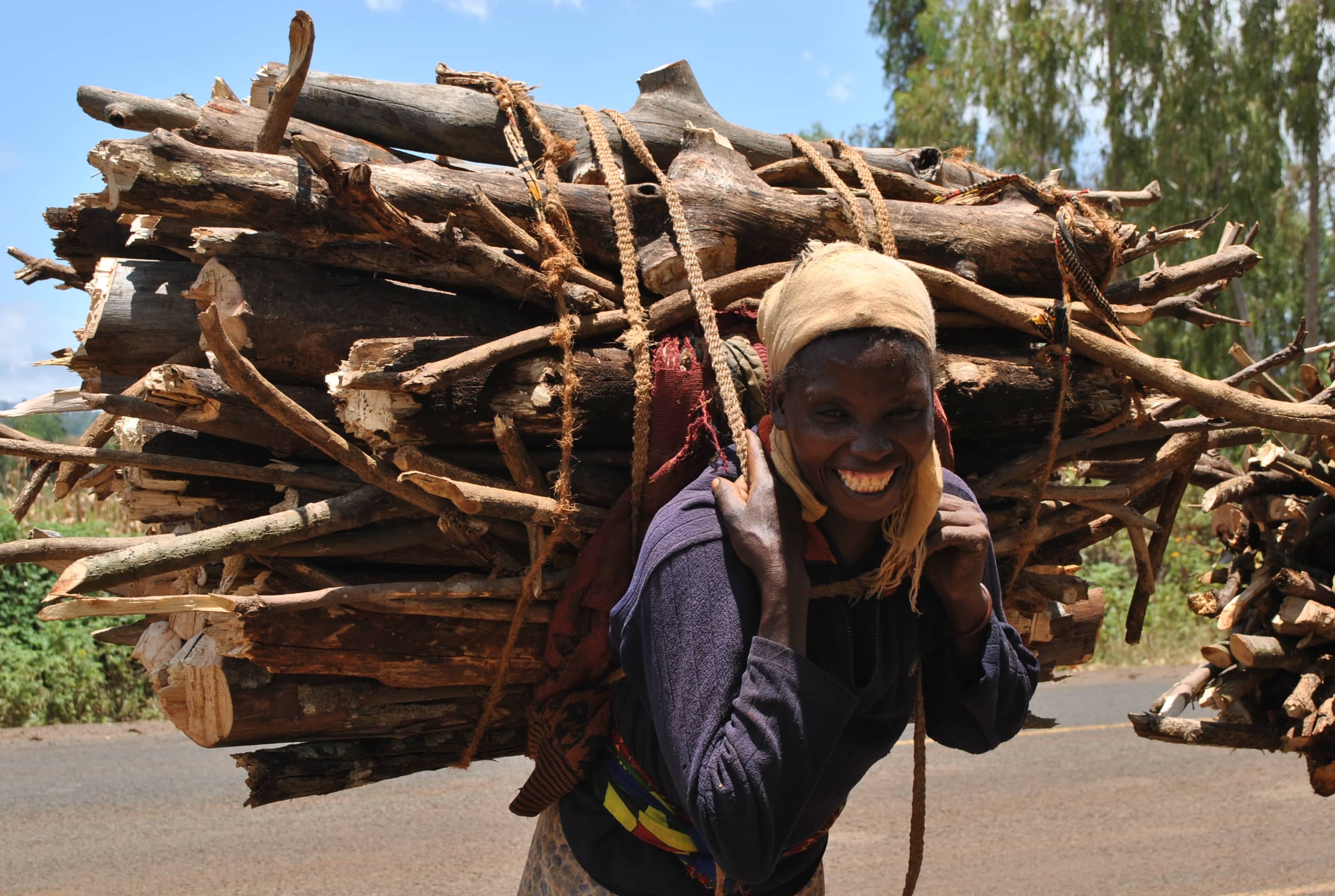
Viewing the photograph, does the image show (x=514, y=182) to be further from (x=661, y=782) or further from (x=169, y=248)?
(x=661, y=782)

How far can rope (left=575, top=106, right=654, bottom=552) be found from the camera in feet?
6.51

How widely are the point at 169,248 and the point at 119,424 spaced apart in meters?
0.39

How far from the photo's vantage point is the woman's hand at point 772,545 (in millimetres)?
1605

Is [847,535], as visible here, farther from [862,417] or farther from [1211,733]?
[1211,733]

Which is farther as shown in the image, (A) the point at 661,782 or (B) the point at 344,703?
(B) the point at 344,703

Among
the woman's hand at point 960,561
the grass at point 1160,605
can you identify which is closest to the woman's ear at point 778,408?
the woman's hand at point 960,561

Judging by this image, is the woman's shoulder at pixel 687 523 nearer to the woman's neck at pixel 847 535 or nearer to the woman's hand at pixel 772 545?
the woman's hand at pixel 772 545

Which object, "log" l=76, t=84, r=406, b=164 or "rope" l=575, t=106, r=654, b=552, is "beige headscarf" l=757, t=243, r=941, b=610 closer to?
"rope" l=575, t=106, r=654, b=552

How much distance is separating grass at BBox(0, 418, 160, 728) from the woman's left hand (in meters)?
6.06

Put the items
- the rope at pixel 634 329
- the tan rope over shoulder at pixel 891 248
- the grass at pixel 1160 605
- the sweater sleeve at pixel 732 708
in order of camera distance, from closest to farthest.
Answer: the sweater sleeve at pixel 732 708, the rope at pixel 634 329, the tan rope over shoulder at pixel 891 248, the grass at pixel 1160 605

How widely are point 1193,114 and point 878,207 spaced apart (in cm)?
1363

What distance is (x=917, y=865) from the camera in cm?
232

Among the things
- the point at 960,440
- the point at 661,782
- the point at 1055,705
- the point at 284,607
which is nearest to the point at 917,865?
the point at 661,782

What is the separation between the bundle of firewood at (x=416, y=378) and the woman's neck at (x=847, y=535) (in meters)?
0.33
